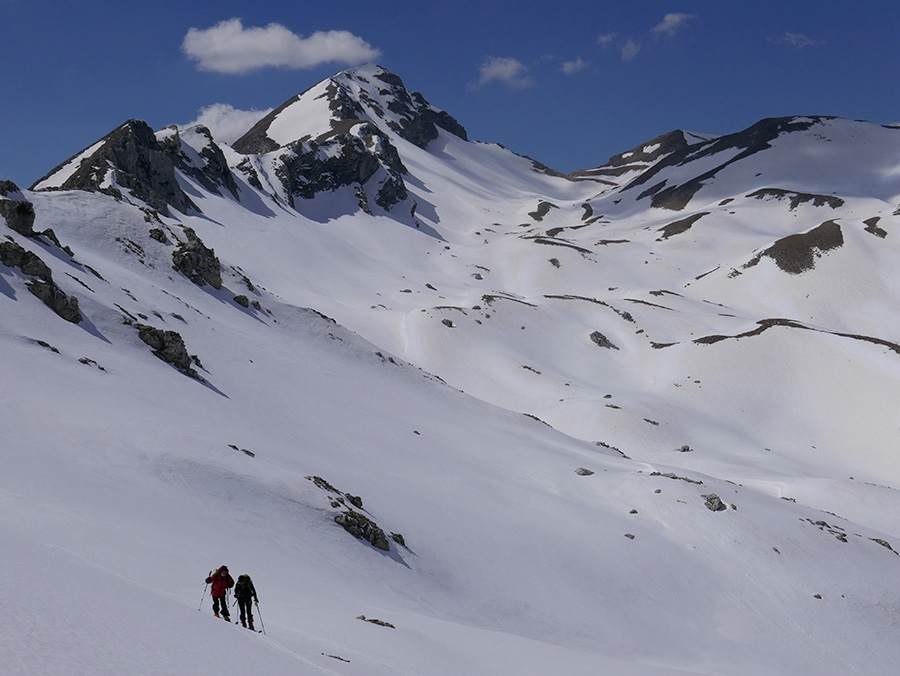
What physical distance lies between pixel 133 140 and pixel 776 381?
8226 centimetres

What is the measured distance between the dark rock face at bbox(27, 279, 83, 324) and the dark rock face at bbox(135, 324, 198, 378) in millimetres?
3079

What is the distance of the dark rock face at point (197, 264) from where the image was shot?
48219 millimetres

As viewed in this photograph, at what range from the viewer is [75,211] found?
4906 centimetres

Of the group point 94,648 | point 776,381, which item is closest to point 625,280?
point 776,381

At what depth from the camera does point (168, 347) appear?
32031mm

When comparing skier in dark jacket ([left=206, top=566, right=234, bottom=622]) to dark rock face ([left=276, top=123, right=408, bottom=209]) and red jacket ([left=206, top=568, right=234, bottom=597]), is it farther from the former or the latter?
dark rock face ([left=276, top=123, right=408, bottom=209])

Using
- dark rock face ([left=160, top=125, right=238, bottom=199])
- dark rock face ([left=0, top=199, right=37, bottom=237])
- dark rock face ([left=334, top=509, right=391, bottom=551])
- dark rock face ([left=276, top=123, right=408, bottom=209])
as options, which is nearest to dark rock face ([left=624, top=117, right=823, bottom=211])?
dark rock face ([left=276, top=123, right=408, bottom=209])

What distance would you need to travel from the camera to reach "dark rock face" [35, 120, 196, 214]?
76938mm

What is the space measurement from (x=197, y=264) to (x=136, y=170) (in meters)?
43.3

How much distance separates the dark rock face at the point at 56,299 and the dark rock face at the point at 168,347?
3.08 meters

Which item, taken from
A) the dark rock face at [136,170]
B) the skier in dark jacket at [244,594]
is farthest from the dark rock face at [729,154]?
the skier in dark jacket at [244,594]

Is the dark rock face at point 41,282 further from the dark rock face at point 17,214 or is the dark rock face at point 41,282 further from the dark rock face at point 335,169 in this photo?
the dark rock face at point 335,169

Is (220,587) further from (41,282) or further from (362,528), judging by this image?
(41,282)

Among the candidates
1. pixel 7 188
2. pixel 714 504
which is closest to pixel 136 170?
pixel 7 188
